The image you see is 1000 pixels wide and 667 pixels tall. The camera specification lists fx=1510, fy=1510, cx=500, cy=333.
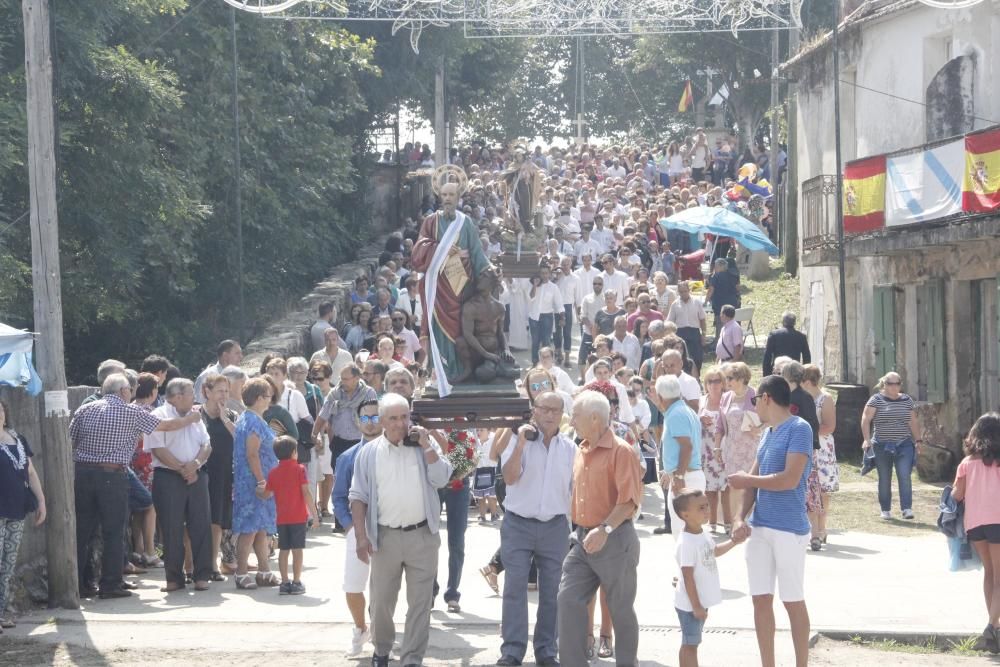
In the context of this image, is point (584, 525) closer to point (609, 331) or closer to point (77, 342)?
point (609, 331)

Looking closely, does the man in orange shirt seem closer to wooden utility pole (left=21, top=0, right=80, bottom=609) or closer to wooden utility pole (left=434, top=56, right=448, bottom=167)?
wooden utility pole (left=21, top=0, right=80, bottom=609)

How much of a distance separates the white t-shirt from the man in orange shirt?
31 centimetres

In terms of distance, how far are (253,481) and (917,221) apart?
10086mm

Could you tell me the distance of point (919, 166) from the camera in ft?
62.2

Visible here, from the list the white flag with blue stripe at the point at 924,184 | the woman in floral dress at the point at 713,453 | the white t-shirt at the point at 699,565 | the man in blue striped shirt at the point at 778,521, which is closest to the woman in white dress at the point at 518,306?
the white flag with blue stripe at the point at 924,184

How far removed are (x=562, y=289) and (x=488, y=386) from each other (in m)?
14.2

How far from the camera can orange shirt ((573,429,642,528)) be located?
352 inches

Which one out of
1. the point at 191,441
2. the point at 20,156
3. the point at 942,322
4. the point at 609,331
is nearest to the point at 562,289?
the point at 609,331

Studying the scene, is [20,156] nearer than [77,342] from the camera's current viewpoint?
Yes

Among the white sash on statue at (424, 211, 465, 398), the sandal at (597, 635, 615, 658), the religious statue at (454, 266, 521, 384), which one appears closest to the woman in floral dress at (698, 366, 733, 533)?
the religious statue at (454, 266, 521, 384)

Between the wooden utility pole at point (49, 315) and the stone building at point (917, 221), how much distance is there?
34.6 ft

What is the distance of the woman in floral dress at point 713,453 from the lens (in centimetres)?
1455

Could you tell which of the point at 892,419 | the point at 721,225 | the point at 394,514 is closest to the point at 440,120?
the point at 721,225

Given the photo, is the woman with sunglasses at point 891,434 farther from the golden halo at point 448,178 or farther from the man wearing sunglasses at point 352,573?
the man wearing sunglasses at point 352,573
